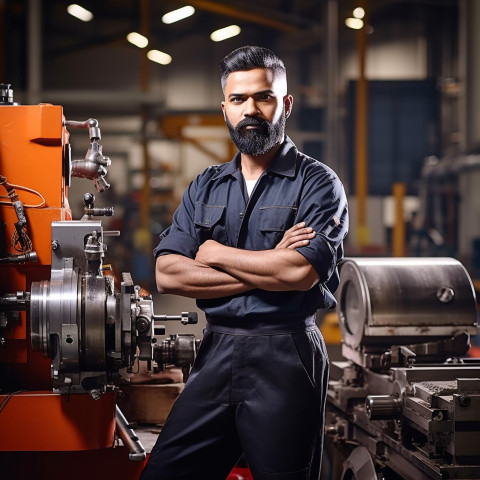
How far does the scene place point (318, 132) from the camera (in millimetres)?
10227

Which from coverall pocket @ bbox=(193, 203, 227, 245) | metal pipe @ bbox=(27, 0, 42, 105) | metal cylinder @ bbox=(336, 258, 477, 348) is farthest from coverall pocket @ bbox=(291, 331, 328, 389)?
metal pipe @ bbox=(27, 0, 42, 105)

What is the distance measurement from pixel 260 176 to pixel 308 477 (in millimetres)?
788

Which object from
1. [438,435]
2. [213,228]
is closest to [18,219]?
[213,228]

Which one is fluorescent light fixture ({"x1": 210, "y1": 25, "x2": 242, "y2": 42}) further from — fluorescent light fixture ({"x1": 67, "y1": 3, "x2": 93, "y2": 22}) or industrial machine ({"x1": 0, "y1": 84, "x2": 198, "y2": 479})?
industrial machine ({"x1": 0, "y1": 84, "x2": 198, "y2": 479})

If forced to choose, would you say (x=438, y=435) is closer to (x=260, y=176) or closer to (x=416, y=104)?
(x=260, y=176)

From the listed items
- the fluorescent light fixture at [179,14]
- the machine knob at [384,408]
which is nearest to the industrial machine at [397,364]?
the machine knob at [384,408]

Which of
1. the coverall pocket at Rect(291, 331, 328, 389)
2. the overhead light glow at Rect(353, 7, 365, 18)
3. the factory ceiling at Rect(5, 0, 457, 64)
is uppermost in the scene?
the factory ceiling at Rect(5, 0, 457, 64)

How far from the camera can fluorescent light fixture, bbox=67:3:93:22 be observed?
10234mm

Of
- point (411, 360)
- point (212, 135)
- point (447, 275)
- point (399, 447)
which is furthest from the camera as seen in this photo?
point (212, 135)

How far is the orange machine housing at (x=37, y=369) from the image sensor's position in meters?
2.00

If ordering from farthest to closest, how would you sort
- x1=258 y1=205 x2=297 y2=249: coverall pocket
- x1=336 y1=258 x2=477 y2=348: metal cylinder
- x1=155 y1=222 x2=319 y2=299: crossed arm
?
1. x1=336 y1=258 x2=477 y2=348: metal cylinder
2. x1=258 y1=205 x2=297 y2=249: coverall pocket
3. x1=155 y1=222 x2=319 y2=299: crossed arm

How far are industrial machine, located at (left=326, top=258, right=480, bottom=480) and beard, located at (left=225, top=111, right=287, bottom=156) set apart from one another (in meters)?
0.77

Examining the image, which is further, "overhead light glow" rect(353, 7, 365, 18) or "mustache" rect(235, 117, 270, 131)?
"overhead light glow" rect(353, 7, 365, 18)

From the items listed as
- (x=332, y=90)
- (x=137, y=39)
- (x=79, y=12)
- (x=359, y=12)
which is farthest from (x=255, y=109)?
(x=79, y=12)
